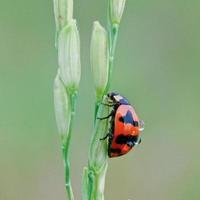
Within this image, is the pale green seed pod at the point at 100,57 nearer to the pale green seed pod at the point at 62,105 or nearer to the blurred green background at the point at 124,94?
the pale green seed pod at the point at 62,105

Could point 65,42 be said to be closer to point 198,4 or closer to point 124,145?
point 124,145

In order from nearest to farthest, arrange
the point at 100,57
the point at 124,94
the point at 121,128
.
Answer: the point at 100,57 < the point at 121,128 < the point at 124,94

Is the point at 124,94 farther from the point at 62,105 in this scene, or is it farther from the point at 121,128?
the point at 62,105

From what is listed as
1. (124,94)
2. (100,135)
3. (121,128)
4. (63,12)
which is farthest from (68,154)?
(124,94)

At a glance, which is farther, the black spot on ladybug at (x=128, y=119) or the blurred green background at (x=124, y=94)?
the blurred green background at (x=124, y=94)

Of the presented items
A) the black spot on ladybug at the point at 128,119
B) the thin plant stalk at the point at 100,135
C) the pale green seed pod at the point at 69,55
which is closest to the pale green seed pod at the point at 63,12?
the pale green seed pod at the point at 69,55
